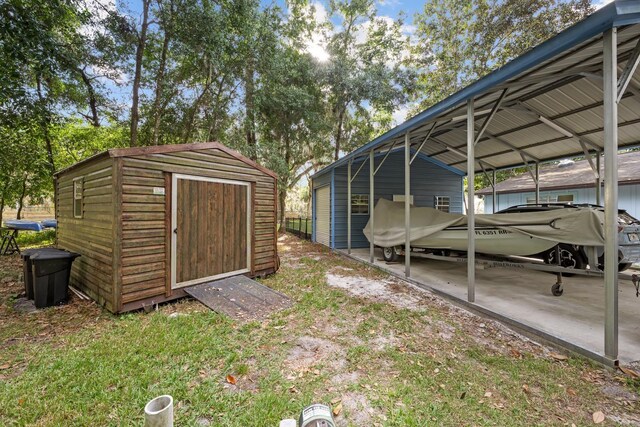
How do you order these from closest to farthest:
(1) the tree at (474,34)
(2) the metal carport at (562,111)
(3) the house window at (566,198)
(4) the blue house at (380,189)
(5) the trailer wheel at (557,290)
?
1. (2) the metal carport at (562,111)
2. (5) the trailer wheel at (557,290)
3. (4) the blue house at (380,189)
4. (3) the house window at (566,198)
5. (1) the tree at (474,34)

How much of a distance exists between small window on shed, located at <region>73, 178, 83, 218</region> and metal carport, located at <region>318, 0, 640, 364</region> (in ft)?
20.3

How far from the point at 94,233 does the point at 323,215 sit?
26.2ft

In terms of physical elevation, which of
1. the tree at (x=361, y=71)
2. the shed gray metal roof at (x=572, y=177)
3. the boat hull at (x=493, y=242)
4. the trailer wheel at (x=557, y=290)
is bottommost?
the trailer wheel at (x=557, y=290)

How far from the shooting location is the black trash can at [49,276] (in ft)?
13.3

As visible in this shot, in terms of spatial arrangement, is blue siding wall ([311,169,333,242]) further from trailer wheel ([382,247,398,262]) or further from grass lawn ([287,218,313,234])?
trailer wheel ([382,247,398,262])

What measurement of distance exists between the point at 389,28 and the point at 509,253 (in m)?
15.7

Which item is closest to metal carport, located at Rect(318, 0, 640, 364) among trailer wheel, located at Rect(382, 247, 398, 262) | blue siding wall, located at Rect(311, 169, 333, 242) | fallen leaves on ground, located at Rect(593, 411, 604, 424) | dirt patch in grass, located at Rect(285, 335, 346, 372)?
fallen leaves on ground, located at Rect(593, 411, 604, 424)

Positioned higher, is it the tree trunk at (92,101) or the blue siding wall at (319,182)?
the tree trunk at (92,101)

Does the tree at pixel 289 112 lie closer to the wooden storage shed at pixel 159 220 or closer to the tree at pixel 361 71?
the tree at pixel 361 71

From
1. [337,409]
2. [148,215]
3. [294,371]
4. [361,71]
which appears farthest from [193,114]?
[337,409]

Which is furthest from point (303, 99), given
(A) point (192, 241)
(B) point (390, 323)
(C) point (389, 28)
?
(B) point (390, 323)

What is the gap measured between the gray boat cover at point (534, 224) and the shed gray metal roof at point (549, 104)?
1.96m

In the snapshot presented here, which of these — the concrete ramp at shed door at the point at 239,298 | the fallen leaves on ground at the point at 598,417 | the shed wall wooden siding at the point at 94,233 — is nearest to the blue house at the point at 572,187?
the fallen leaves on ground at the point at 598,417

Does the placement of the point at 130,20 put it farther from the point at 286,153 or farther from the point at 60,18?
the point at 286,153
